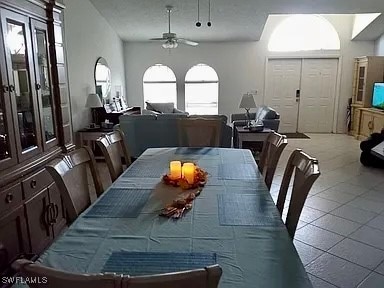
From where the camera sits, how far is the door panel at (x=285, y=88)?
8.07m

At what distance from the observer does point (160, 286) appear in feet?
2.04

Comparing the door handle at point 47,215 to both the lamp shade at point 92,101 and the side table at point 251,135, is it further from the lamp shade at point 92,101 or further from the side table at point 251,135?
the side table at point 251,135

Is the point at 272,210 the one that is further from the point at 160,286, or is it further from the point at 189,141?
the point at 189,141

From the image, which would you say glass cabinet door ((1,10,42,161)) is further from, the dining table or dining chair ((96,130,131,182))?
the dining table

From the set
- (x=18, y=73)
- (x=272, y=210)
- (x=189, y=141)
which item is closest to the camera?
(x=272, y=210)

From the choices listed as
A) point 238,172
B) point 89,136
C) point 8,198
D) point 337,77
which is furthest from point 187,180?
point 337,77

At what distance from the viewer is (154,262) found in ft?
3.48

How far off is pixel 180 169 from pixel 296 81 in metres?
7.07

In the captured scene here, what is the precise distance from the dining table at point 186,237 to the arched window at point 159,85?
263 inches

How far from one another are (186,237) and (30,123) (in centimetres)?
171

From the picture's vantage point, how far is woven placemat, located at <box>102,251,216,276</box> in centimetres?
102

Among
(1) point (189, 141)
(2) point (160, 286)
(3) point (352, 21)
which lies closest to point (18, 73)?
(1) point (189, 141)

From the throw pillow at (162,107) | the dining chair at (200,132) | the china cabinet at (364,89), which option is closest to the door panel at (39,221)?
the dining chair at (200,132)

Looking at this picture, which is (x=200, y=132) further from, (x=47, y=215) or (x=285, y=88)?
(x=285, y=88)
